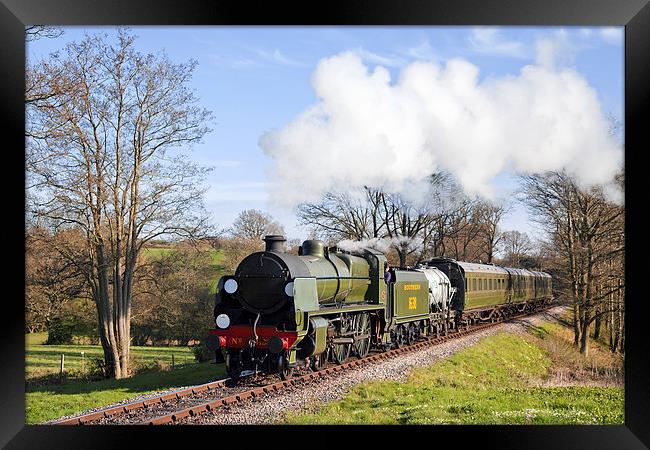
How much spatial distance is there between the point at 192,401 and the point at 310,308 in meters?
2.36

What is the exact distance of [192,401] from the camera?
7.75m

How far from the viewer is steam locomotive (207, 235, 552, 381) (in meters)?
9.05

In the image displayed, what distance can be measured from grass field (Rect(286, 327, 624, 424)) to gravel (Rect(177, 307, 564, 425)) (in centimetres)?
17

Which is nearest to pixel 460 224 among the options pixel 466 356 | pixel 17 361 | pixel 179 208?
pixel 466 356

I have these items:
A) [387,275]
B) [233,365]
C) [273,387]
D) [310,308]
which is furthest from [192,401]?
[387,275]

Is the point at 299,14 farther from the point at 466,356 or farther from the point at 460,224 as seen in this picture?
the point at 460,224

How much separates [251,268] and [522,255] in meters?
11.7

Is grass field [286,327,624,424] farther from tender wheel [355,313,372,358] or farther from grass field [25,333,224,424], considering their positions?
grass field [25,333,224,424]

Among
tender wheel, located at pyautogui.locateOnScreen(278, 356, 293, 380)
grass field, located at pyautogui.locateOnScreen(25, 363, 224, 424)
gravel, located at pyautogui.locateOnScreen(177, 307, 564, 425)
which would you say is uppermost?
tender wheel, located at pyautogui.locateOnScreen(278, 356, 293, 380)

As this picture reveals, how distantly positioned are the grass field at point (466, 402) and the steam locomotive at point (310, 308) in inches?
46.9

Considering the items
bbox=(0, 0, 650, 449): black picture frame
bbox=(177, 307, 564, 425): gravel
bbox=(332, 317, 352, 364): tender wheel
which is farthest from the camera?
bbox=(332, 317, 352, 364): tender wheel

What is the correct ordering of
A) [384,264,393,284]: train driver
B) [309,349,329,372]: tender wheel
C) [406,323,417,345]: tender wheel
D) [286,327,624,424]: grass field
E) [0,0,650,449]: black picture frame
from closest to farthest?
[0,0,650,449]: black picture frame → [286,327,624,424]: grass field → [309,349,329,372]: tender wheel → [384,264,393,284]: train driver → [406,323,417,345]: tender wheel

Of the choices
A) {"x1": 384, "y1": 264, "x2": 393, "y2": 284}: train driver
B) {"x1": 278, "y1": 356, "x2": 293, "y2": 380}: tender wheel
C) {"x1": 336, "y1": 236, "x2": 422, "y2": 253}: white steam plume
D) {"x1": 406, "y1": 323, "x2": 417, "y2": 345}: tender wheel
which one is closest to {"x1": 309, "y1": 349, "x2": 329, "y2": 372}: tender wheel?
{"x1": 278, "y1": 356, "x2": 293, "y2": 380}: tender wheel

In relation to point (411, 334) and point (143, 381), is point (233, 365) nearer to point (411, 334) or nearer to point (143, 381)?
point (143, 381)
